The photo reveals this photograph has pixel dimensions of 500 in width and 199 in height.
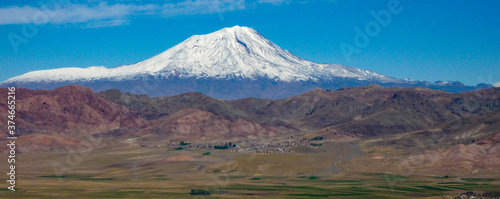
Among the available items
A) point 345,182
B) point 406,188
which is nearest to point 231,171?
point 345,182

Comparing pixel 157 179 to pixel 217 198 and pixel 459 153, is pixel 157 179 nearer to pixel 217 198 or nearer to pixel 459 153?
pixel 217 198

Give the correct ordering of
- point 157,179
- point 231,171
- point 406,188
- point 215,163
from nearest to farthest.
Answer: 1. point 406,188
2. point 157,179
3. point 231,171
4. point 215,163

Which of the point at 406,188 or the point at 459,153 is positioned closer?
the point at 406,188

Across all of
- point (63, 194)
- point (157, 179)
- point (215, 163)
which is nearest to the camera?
point (63, 194)

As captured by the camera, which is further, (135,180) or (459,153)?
(459,153)

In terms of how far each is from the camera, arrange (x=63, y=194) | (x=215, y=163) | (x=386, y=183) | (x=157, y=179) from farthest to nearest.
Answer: (x=215, y=163)
(x=157, y=179)
(x=386, y=183)
(x=63, y=194)

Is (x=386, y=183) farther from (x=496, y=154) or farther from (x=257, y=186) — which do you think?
(x=496, y=154)

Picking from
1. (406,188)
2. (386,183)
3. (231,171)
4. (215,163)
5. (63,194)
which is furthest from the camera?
(215,163)

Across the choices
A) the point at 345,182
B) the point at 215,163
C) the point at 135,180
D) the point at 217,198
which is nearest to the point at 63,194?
the point at 217,198
